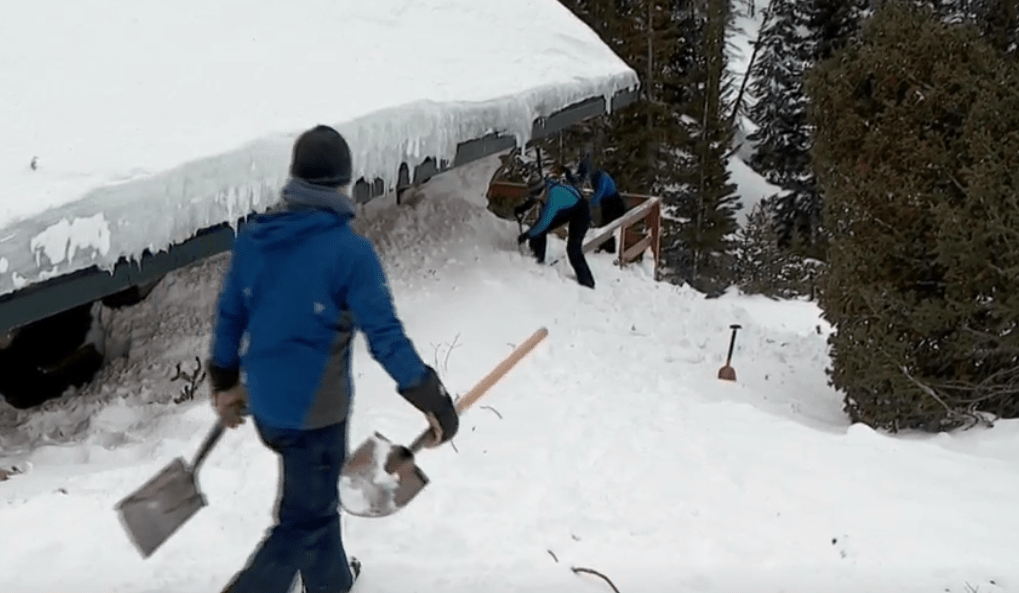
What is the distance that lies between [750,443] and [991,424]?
2.35 metres

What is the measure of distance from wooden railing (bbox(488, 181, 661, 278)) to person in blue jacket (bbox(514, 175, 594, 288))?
1.73 metres

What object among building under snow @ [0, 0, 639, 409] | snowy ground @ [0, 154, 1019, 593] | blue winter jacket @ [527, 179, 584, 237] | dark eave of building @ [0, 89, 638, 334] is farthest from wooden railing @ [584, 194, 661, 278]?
dark eave of building @ [0, 89, 638, 334]

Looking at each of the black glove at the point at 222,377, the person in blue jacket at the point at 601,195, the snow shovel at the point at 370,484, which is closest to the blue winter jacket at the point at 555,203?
the person in blue jacket at the point at 601,195

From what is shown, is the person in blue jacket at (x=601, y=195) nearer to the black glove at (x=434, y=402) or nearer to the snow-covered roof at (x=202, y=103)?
the snow-covered roof at (x=202, y=103)

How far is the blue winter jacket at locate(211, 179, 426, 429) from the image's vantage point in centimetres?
262

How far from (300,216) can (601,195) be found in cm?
803

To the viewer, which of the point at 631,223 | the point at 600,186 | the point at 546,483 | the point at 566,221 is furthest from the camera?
the point at 631,223

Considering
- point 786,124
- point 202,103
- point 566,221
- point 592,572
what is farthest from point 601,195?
point 786,124

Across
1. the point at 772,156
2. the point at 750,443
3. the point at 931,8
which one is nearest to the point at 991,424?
the point at 750,443

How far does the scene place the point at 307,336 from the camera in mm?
2684

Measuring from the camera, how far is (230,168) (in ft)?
16.5

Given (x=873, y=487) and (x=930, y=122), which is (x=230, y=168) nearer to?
(x=873, y=487)

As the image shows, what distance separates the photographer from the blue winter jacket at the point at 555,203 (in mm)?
9523

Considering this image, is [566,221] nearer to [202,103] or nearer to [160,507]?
[202,103]
